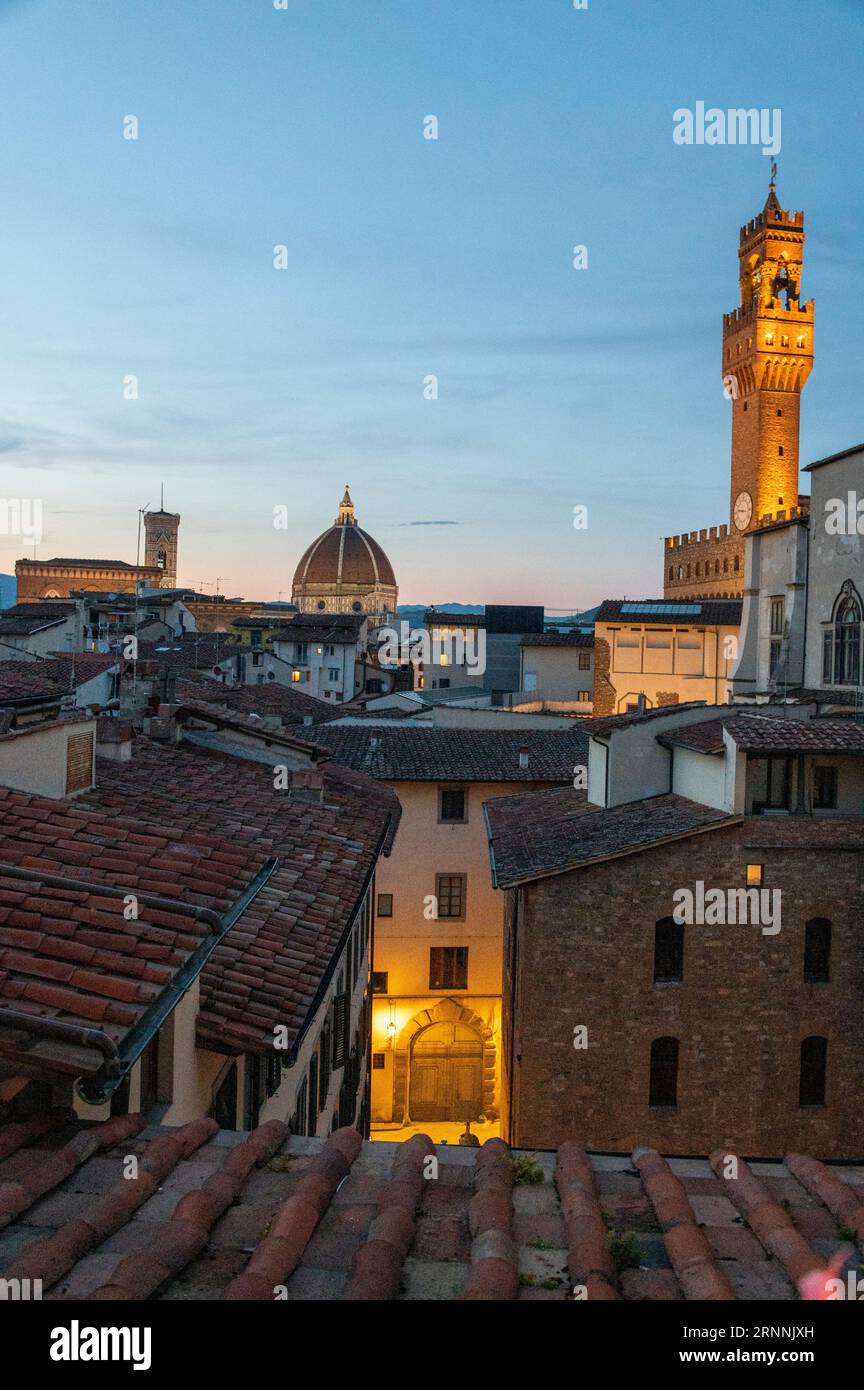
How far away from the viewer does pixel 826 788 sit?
730 inches

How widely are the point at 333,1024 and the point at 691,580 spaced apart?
80467 mm

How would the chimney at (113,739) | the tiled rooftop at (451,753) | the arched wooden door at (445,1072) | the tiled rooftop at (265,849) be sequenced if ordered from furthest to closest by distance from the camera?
the arched wooden door at (445,1072), the tiled rooftop at (451,753), the chimney at (113,739), the tiled rooftop at (265,849)

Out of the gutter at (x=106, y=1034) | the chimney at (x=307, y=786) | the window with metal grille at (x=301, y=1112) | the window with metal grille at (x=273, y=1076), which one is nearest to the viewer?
the gutter at (x=106, y=1034)

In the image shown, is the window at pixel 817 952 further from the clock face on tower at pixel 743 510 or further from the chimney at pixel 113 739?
the clock face on tower at pixel 743 510

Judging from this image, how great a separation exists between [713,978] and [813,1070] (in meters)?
2.40

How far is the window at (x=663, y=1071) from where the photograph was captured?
18656 millimetres

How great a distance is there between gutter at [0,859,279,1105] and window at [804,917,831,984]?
565 inches

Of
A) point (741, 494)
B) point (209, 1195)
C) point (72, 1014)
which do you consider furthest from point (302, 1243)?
point (741, 494)

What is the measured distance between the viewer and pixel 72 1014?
5020mm

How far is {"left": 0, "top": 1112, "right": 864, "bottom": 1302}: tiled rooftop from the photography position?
3.95 metres

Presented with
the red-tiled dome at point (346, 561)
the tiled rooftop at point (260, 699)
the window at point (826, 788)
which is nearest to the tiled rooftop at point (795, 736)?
the window at point (826, 788)

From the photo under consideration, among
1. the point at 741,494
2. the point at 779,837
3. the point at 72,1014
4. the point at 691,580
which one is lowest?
the point at 779,837

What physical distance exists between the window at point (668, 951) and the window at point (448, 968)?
1322cm

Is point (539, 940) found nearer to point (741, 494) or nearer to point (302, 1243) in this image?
point (302, 1243)
